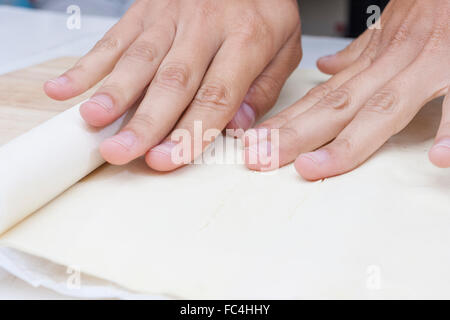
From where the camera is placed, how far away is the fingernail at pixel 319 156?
57 centimetres

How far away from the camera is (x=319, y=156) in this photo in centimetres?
57

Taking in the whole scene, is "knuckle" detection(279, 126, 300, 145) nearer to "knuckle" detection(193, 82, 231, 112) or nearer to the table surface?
"knuckle" detection(193, 82, 231, 112)

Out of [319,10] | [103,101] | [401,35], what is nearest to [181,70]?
[103,101]

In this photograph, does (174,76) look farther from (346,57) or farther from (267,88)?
(346,57)

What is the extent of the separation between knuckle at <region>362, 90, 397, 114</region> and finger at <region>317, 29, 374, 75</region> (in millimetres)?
235

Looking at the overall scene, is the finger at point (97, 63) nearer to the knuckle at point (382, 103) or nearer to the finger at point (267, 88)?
the finger at point (267, 88)

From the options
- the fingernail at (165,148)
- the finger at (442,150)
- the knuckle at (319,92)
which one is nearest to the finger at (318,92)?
the knuckle at (319,92)

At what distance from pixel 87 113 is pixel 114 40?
8.5 inches

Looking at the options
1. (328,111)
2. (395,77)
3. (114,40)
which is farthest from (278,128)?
(114,40)

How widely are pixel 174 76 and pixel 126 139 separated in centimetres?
13

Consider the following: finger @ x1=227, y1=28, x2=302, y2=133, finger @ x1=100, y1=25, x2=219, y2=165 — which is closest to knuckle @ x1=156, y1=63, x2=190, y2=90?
finger @ x1=100, y1=25, x2=219, y2=165

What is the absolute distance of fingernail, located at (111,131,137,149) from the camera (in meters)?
0.56

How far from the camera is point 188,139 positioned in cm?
61

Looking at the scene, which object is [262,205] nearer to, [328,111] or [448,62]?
[328,111]
